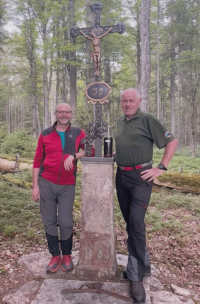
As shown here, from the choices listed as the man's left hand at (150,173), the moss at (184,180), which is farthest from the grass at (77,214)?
the man's left hand at (150,173)

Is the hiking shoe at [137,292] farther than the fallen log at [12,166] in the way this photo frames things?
No

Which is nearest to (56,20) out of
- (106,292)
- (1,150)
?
(1,150)

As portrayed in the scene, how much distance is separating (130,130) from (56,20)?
17.1 m

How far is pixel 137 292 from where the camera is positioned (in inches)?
120

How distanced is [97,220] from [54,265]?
0.96 meters

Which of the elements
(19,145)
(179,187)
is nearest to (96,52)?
(179,187)

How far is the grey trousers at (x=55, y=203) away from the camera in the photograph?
345 cm

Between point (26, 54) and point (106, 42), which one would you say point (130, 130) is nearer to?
point (106, 42)

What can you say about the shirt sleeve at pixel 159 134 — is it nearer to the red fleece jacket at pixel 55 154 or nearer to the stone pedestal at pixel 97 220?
the stone pedestal at pixel 97 220

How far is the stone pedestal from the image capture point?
348 centimetres

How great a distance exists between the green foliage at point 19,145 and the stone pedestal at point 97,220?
11.0 m

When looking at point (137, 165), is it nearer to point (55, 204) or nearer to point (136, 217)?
point (136, 217)

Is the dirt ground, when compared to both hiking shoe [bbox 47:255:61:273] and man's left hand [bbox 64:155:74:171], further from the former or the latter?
man's left hand [bbox 64:155:74:171]

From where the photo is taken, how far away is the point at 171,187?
8.45 m
